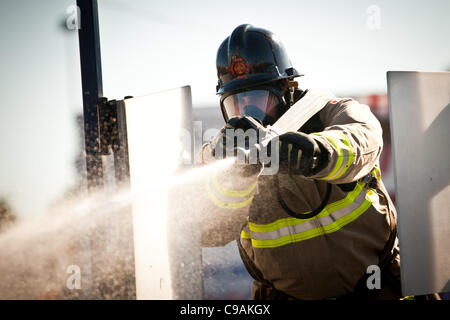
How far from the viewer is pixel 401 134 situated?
5.73 feet

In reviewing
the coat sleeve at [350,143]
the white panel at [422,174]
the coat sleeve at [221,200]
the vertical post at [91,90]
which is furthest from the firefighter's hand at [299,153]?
the vertical post at [91,90]

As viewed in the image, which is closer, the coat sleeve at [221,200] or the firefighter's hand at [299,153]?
the firefighter's hand at [299,153]

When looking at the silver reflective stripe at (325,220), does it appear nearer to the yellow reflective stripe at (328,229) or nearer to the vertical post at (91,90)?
the yellow reflective stripe at (328,229)

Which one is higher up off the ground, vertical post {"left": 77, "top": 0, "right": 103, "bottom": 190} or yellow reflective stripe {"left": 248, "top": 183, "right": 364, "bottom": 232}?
vertical post {"left": 77, "top": 0, "right": 103, "bottom": 190}

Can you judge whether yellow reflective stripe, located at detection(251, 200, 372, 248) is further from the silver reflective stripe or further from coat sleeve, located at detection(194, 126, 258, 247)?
coat sleeve, located at detection(194, 126, 258, 247)

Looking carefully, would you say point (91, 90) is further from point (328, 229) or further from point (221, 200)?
point (328, 229)

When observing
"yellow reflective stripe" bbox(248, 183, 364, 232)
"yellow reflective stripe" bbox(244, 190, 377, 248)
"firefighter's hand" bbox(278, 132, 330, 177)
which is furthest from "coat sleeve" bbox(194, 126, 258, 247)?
"firefighter's hand" bbox(278, 132, 330, 177)

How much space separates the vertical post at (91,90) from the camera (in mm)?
1787

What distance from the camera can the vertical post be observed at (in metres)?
1.79

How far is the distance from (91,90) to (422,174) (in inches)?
72.3

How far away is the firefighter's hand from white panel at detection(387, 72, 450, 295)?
2.27 ft

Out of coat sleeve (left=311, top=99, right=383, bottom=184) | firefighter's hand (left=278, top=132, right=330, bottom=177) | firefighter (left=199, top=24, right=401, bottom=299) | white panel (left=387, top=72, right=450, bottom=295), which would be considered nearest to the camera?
firefighter's hand (left=278, top=132, right=330, bottom=177)

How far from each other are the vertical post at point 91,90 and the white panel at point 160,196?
0.26 meters

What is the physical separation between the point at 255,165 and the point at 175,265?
0.63 metres
